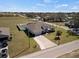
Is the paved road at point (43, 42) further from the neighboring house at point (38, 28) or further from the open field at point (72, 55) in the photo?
the open field at point (72, 55)

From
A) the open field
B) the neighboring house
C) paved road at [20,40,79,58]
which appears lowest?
the open field

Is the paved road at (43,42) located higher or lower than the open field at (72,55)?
higher

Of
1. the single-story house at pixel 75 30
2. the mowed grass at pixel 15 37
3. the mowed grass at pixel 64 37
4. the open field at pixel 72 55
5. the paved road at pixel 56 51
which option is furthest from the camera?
the single-story house at pixel 75 30

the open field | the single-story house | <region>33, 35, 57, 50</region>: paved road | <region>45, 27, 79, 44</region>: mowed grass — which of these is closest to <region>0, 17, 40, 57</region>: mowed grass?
<region>33, 35, 57, 50</region>: paved road

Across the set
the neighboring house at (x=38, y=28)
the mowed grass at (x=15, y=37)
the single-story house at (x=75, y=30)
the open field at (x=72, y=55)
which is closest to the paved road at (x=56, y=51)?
the open field at (x=72, y=55)

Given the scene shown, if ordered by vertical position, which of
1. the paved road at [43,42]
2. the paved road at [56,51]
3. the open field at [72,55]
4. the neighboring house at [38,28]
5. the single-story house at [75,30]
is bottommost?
the open field at [72,55]

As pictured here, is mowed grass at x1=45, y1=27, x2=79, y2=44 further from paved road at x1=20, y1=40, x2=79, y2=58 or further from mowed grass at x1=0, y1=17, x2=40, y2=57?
mowed grass at x1=0, y1=17, x2=40, y2=57

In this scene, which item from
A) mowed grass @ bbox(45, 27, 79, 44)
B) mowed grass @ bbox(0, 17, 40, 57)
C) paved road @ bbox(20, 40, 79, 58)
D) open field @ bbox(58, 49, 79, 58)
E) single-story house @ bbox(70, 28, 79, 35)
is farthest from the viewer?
single-story house @ bbox(70, 28, 79, 35)

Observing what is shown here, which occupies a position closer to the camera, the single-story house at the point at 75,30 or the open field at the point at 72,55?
the open field at the point at 72,55
